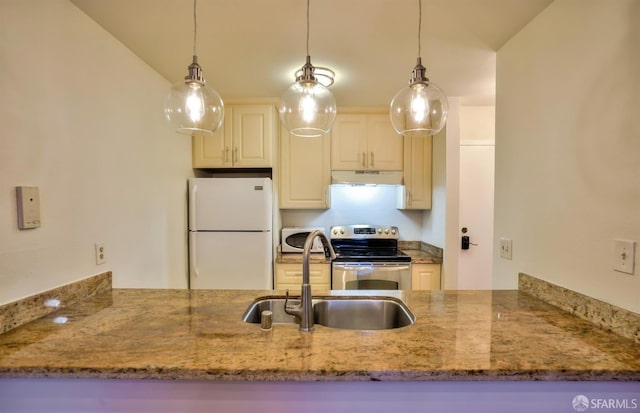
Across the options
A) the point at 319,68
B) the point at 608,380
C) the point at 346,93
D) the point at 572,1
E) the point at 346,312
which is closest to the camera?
the point at 608,380

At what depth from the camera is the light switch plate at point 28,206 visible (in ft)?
3.59

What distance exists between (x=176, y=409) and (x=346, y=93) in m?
2.30

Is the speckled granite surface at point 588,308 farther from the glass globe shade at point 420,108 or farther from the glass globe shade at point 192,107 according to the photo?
the glass globe shade at point 192,107

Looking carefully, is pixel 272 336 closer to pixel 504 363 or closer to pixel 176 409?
pixel 176 409

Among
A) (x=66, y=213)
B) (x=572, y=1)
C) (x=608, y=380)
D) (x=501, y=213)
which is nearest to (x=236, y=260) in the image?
(x=66, y=213)

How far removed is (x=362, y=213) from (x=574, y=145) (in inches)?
85.6

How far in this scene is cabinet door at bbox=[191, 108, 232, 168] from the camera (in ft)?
8.93

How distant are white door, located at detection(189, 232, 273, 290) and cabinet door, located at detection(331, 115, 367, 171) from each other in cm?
109

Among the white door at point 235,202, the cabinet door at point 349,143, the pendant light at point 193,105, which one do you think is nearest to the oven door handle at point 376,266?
the white door at point 235,202

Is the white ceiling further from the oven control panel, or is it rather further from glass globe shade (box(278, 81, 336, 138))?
the oven control panel

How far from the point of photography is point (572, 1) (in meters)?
1.23

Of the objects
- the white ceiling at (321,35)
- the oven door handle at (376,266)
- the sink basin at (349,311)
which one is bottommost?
the oven door handle at (376,266)

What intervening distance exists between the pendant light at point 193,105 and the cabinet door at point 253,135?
1454 mm

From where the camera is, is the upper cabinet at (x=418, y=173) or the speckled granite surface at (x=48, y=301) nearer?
the speckled granite surface at (x=48, y=301)
